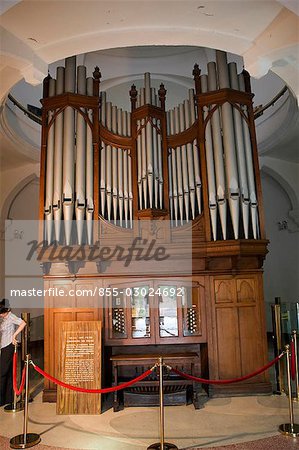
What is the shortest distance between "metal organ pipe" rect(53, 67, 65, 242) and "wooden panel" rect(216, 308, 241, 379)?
2.76 meters

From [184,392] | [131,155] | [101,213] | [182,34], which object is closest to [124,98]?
[131,155]

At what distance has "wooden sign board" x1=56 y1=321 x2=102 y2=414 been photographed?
5.35 meters

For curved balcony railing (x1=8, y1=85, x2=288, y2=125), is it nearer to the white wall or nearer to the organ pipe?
the organ pipe

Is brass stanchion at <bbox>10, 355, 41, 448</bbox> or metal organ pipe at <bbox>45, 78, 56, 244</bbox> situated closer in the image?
brass stanchion at <bbox>10, 355, 41, 448</bbox>

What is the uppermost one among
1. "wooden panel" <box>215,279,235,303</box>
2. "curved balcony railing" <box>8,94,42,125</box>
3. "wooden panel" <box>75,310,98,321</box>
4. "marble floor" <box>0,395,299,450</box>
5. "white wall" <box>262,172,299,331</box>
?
"curved balcony railing" <box>8,94,42,125</box>

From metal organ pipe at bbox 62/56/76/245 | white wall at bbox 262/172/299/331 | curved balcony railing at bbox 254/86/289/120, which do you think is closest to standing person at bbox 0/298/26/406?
metal organ pipe at bbox 62/56/76/245

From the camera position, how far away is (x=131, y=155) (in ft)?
21.1

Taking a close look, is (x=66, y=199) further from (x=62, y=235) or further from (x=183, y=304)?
(x=183, y=304)

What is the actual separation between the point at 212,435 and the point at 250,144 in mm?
4134

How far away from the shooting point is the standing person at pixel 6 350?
571 centimetres

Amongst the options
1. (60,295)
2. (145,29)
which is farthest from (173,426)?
(145,29)

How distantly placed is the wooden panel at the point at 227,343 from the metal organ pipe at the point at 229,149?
1.24 metres

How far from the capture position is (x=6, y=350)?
5773mm

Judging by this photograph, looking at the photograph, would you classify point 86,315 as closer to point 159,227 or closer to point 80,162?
point 159,227
